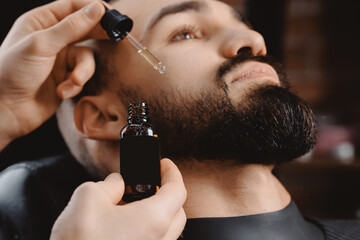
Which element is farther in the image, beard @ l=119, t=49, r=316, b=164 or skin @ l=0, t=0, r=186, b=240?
beard @ l=119, t=49, r=316, b=164

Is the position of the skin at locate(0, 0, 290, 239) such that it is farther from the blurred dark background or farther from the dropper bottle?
the blurred dark background

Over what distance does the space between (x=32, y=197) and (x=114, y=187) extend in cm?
49

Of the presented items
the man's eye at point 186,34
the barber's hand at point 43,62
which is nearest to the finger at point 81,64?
the barber's hand at point 43,62

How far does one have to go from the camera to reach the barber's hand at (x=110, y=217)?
1.63 feet

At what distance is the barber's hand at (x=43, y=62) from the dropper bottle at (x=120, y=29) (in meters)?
0.02

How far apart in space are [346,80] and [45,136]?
1628 millimetres

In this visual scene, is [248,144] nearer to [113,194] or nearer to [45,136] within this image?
[113,194]

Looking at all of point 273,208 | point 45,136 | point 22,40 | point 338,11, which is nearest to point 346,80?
point 338,11

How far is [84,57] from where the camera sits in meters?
0.89

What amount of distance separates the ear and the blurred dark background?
3.83 feet

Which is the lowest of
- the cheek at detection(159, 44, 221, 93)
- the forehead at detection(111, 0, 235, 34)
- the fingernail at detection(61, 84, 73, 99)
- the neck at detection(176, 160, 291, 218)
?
the neck at detection(176, 160, 291, 218)

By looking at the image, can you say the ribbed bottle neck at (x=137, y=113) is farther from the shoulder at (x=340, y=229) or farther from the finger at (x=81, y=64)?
the shoulder at (x=340, y=229)

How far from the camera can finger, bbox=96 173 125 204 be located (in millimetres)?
543

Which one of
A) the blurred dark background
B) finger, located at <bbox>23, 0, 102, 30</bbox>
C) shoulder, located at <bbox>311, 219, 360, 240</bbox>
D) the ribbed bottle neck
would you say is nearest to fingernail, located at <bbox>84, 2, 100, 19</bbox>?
finger, located at <bbox>23, 0, 102, 30</bbox>
